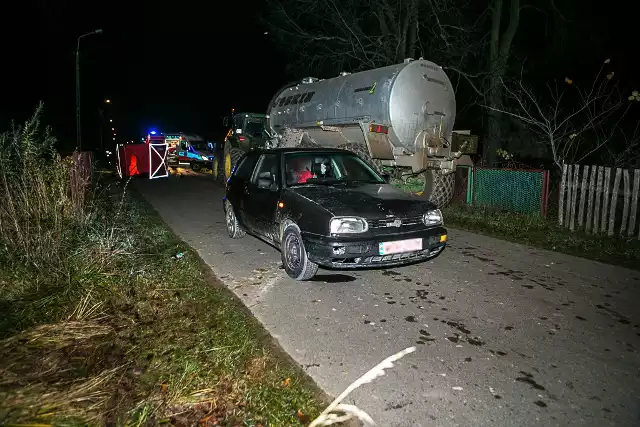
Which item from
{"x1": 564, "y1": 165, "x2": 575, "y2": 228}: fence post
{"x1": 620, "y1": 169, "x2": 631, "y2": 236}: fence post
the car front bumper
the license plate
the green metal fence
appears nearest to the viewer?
the car front bumper

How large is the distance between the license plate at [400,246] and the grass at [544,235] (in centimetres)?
324

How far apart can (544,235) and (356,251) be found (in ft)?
15.9

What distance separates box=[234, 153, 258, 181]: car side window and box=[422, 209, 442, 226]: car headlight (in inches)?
112

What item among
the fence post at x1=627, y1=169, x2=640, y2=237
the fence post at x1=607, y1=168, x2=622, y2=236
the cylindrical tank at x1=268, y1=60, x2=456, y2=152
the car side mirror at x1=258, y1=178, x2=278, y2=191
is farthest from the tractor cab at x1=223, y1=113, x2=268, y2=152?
the fence post at x1=627, y1=169, x2=640, y2=237

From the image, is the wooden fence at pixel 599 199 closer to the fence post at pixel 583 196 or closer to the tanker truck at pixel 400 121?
the fence post at pixel 583 196

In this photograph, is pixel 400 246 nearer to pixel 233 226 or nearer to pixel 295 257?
pixel 295 257

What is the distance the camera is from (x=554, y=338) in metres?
3.97

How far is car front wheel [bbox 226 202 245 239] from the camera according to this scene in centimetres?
770

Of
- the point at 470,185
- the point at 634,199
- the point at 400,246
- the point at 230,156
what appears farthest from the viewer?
the point at 230,156

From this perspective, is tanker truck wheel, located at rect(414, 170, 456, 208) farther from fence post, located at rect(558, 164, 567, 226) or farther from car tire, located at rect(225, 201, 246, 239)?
car tire, located at rect(225, 201, 246, 239)

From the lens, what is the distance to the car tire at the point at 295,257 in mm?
5305

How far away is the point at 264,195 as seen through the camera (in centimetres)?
622

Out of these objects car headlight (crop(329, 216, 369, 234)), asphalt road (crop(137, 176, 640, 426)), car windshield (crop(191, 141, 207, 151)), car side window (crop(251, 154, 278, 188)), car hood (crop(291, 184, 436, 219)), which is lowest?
asphalt road (crop(137, 176, 640, 426))

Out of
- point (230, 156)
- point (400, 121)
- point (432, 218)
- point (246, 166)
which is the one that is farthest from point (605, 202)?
point (230, 156)
